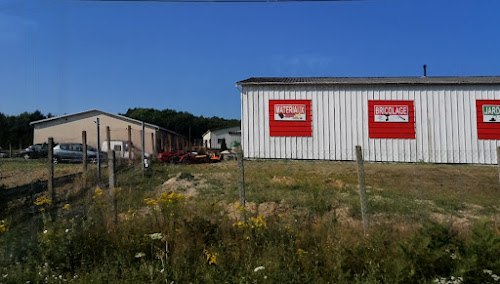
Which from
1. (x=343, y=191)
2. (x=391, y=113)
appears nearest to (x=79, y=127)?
(x=391, y=113)

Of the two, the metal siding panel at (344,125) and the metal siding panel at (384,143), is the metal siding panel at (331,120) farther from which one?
the metal siding panel at (384,143)

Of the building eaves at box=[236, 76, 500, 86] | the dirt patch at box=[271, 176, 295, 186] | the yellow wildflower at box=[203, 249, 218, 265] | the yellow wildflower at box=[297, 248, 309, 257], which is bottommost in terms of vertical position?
the yellow wildflower at box=[203, 249, 218, 265]

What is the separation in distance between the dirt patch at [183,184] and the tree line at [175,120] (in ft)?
153

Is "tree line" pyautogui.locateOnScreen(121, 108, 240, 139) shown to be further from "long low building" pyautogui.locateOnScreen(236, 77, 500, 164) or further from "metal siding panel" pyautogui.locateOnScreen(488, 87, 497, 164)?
"metal siding panel" pyautogui.locateOnScreen(488, 87, 497, 164)

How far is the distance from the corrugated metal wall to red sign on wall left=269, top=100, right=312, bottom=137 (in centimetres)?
25

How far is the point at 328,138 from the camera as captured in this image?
1847 centimetres

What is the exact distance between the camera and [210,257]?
13.9 feet

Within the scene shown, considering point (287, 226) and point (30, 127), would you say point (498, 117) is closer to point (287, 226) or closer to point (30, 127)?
point (287, 226)

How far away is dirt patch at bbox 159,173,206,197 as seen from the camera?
9969mm

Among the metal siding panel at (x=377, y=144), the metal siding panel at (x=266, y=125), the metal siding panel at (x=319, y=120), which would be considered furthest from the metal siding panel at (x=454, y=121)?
the metal siding panel at (x=266, y=125)

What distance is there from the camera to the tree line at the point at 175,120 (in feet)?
197

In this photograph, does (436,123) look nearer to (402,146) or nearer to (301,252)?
(402,146)

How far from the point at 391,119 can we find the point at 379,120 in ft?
2.07

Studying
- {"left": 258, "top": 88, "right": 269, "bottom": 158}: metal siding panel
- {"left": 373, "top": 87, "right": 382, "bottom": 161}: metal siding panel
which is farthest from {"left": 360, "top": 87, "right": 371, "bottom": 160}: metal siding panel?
{"left": 258, "top": 88, "right": 269, "bottom": 158}: metal siding panel
